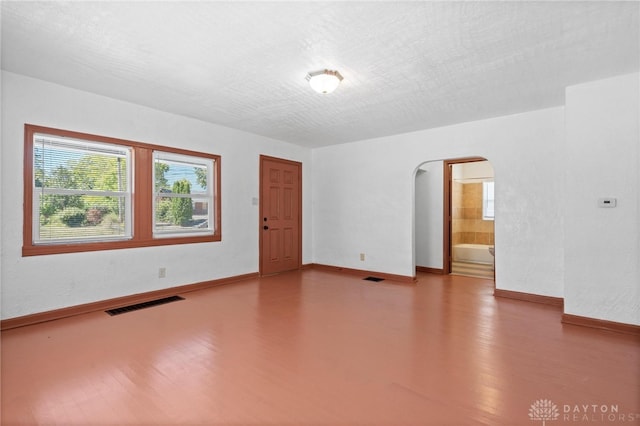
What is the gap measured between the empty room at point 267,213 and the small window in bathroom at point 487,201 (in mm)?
2636

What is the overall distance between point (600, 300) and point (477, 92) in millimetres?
2580

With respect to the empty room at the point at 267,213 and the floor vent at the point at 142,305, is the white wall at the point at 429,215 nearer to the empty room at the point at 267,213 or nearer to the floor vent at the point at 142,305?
the empty room at the point at 267,213

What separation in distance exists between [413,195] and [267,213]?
105 inches

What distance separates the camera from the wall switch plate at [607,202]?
3154mm

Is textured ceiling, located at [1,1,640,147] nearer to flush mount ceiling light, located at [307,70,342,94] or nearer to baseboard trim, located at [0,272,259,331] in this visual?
flush mount ceiling light, located at [307,70,342,94]

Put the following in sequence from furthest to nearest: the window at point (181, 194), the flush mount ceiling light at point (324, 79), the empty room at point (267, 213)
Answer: the window at point (181, 194)
the flush mount ceiling light at point (324, 79)
the empty room at point (267, 213)

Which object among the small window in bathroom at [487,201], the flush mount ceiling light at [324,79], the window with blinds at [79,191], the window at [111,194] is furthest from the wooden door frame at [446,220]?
the window with blinds at [79,191]

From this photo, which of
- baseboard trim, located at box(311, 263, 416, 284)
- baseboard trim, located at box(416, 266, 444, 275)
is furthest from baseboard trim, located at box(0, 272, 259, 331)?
baseboard trim, located at box(416, 266, 444, 275)

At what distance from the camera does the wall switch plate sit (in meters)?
3.15

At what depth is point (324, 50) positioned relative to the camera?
2672mm

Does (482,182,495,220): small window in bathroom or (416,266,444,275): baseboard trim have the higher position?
(482,182,495,220): small window in bathroom

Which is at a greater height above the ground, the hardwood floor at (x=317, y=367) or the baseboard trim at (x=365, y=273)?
the baseboard trim at (x=365, y=273)

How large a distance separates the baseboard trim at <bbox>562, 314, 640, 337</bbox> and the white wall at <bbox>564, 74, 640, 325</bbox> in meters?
0.05

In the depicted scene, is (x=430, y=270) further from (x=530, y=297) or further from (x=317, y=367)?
(x=317, y=367)
